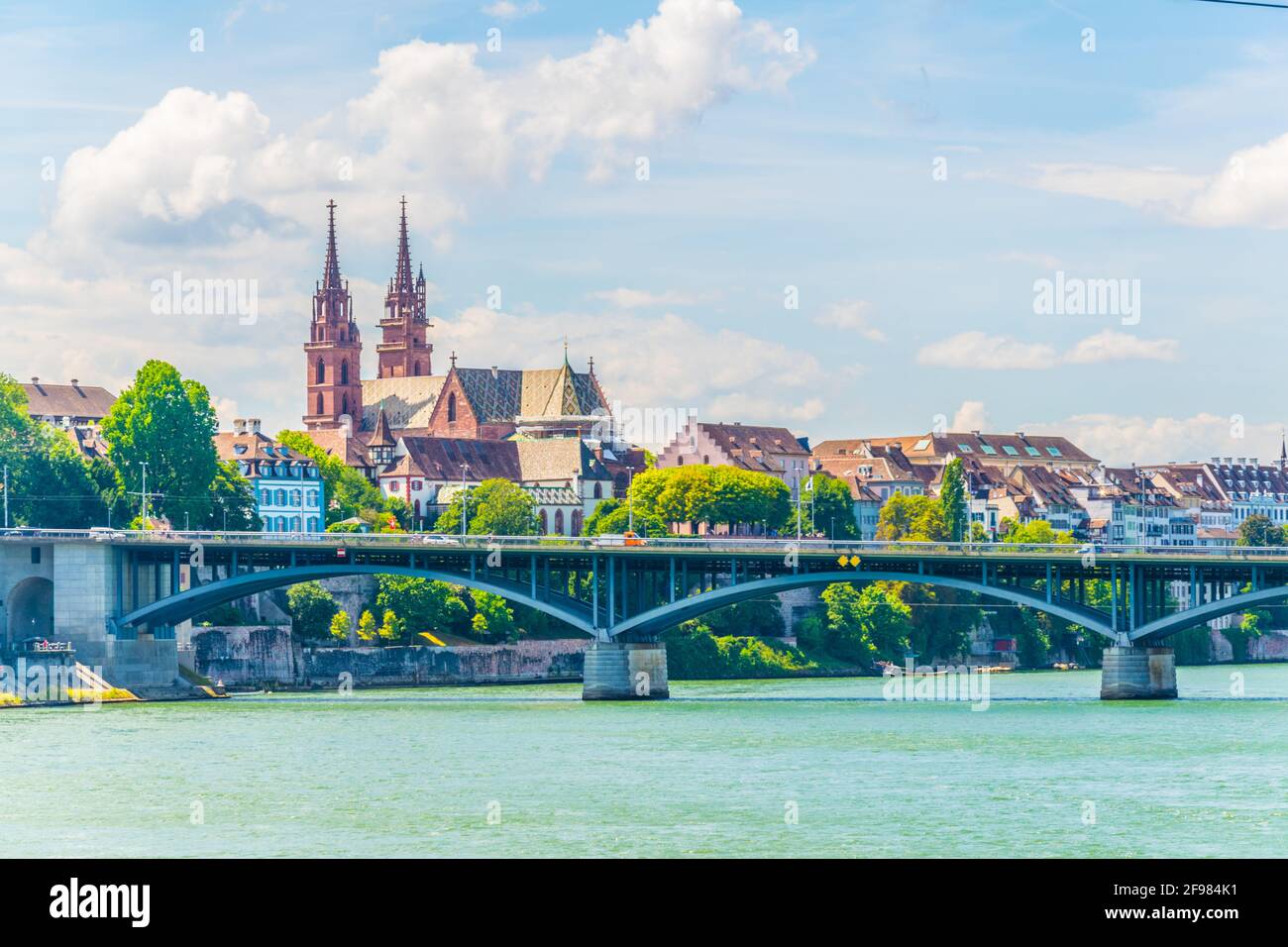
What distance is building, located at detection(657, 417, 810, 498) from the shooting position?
160 metres

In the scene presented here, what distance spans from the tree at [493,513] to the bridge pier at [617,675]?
172 feet

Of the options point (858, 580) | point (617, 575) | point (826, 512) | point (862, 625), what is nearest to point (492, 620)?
point (862, 625)

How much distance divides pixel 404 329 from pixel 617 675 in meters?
120

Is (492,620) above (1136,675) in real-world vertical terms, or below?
above

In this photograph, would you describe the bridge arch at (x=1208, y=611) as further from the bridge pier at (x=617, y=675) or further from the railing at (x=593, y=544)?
the bridge pier at (x=617, y=675)

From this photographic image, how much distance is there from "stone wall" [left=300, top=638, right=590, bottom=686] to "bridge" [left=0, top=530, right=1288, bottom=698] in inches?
484

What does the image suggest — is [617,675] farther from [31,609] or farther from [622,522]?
[622,522]

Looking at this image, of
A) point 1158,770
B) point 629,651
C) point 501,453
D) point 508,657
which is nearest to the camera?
point 1158,770

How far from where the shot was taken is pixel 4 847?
35188 millimetres

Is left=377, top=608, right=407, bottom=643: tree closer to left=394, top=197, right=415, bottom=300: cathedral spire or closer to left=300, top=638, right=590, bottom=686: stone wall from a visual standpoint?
left=300, top=638, right=590, bottom=686: stone wall

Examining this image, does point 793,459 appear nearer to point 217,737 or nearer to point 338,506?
point 338,506

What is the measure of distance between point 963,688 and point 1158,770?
4273 centimetres

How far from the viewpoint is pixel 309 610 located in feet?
316
